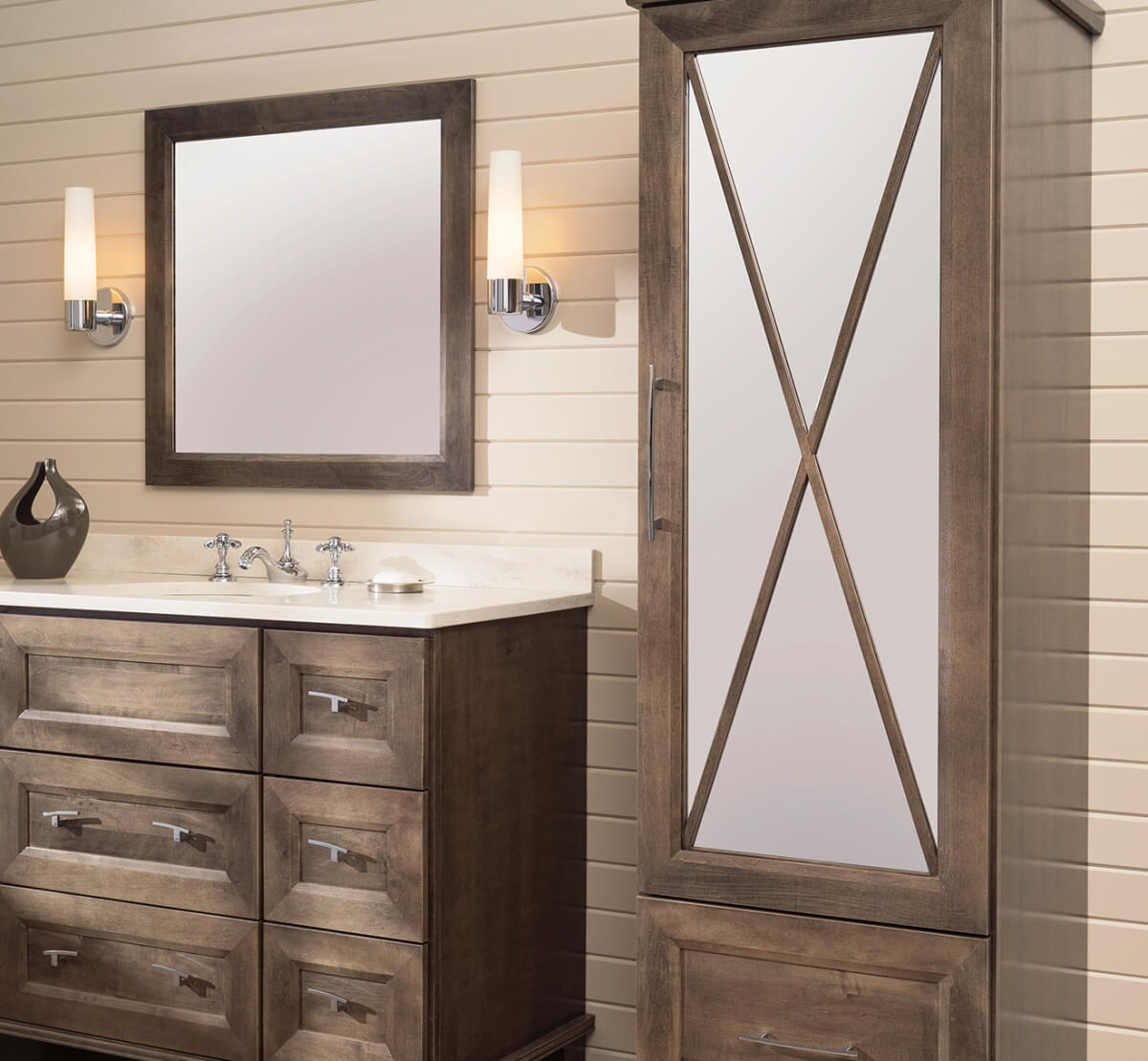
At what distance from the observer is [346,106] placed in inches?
118

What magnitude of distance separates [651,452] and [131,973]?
1317 mm

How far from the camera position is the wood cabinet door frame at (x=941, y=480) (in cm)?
200

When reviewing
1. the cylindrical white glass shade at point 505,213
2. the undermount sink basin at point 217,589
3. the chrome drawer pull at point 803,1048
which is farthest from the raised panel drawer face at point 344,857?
the cylindrical white glass shade at point 505,213

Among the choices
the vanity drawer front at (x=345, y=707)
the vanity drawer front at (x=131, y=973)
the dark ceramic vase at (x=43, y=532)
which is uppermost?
the dark ceramic vase at (x=43, y=532)

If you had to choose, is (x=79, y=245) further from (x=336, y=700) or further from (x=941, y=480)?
(x=941, y=480)

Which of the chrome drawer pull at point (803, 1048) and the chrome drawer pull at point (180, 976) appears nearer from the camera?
the chrome drawer pull at point (803, 1048)

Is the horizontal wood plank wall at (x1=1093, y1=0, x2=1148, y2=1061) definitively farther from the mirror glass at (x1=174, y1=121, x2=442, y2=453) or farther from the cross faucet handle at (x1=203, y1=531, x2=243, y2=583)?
the cross faucet handle at (x1=203, y1=531, x2=243, y2=583)

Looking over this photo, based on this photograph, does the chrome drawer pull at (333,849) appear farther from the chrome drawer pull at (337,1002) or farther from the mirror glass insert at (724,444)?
the mirror glass insert at (724,444)

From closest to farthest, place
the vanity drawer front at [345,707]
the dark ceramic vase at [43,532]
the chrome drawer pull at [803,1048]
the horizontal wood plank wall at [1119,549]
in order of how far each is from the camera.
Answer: the chrome drawer pull at [803,1048], the vanity drawer front at [345,707], the horizontal wood plank wall at [1119,549], the dark ceramic vase at [43,532]

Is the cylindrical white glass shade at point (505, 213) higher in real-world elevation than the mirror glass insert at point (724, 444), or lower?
higher

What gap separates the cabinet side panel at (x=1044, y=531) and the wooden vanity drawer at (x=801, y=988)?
0.08 metres

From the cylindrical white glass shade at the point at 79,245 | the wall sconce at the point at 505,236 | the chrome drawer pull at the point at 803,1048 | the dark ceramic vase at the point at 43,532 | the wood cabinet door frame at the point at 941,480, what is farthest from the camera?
the cylindrical white glass shade at the point at 79,245

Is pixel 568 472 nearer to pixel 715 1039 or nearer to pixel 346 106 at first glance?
pixel 346 106

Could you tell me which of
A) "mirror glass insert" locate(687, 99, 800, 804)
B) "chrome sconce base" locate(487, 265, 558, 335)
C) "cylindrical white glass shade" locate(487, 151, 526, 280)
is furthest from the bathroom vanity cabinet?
"cylindrical white glass shade" locate(487, 151, 526, 280)
